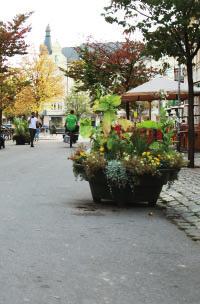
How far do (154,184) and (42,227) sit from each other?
8.01 feet

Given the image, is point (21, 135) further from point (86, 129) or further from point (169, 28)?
point (86, 129)

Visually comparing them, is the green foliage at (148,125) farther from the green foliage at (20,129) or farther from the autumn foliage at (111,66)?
the autumn foliage at (111,66)

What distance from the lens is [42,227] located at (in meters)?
7.63

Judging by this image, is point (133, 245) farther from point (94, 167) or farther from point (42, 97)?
point (42, 97)

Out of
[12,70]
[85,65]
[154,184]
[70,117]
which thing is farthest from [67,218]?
[85,65]

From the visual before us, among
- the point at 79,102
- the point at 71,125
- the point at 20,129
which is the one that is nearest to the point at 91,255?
the point at 71,125

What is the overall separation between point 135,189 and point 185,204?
0.90 metres

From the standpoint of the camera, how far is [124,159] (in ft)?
31.3

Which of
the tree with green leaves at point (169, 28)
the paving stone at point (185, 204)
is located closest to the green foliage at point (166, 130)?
the paving stone at point (185, 204)

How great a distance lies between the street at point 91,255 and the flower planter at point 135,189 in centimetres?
15

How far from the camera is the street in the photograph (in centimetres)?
478

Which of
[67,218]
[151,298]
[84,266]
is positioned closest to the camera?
[151,298]

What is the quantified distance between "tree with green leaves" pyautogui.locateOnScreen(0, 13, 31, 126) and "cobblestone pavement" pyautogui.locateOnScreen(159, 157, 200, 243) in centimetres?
2476

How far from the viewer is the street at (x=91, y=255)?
4.78 m
